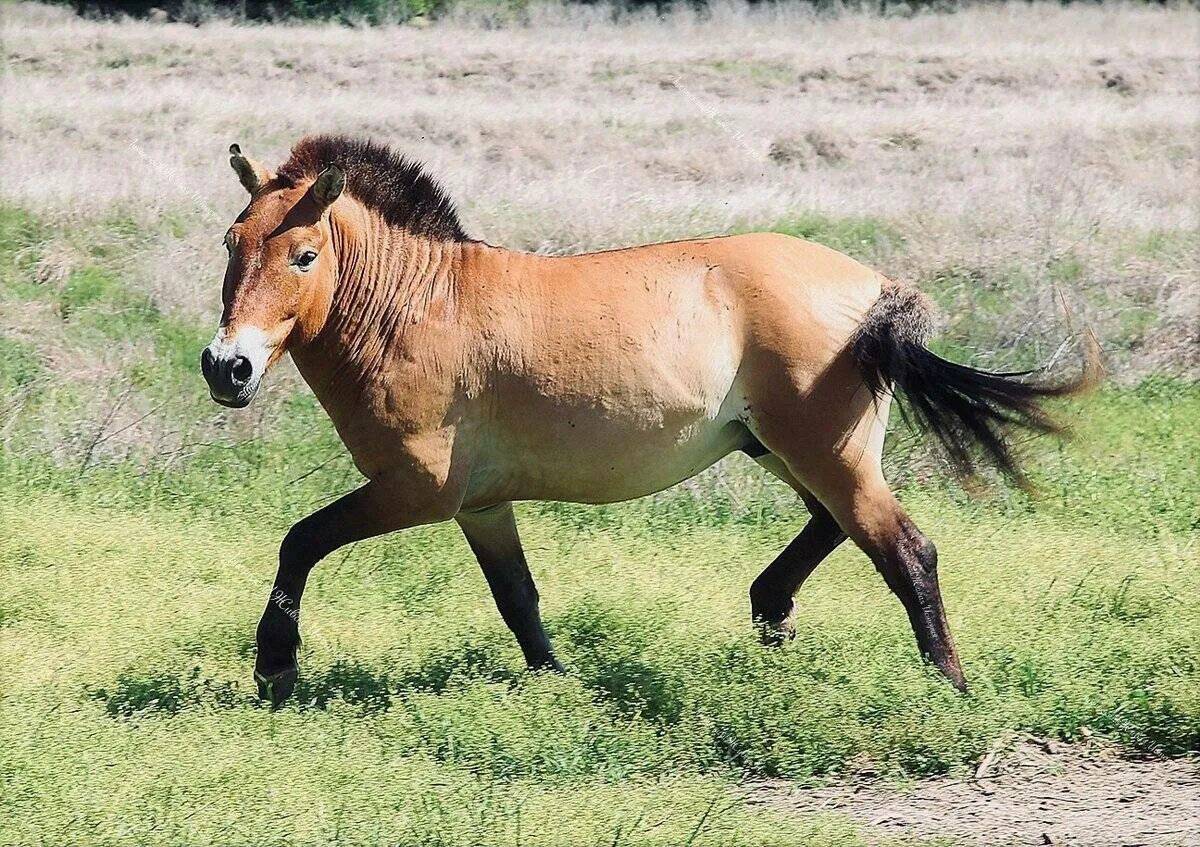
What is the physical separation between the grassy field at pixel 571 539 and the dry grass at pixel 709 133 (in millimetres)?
78

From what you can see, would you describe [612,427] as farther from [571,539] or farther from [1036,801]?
[571,539]

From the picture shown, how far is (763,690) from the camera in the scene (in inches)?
240

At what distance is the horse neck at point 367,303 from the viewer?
6.33 metres

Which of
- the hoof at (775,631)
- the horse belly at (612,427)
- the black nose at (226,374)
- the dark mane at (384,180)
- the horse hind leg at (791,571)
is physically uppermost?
the dark mane at (384,180)

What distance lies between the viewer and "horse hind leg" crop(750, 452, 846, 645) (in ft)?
22.9

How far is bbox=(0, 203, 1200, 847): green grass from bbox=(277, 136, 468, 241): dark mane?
1868mm

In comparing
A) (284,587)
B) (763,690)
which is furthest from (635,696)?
(284,587)

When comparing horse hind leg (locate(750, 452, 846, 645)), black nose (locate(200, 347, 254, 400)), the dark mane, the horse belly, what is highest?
the dark mane

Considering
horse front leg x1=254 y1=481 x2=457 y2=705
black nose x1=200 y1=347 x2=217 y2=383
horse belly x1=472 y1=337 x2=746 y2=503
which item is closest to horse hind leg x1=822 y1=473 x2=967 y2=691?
horse belly x1=472 y1=337 x2=746 y2=503

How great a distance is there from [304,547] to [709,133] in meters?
13.1

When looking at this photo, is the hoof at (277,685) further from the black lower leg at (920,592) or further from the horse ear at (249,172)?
the black lower leg at (920,592)

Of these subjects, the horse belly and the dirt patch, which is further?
the horse belly

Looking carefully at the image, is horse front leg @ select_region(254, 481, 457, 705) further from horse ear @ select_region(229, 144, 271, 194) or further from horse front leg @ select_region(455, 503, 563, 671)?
horse ear @ select_region(229, 144, 271, 194)

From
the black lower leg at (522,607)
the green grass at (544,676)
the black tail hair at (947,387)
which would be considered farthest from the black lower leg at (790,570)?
the black lower leg at (522,607)
